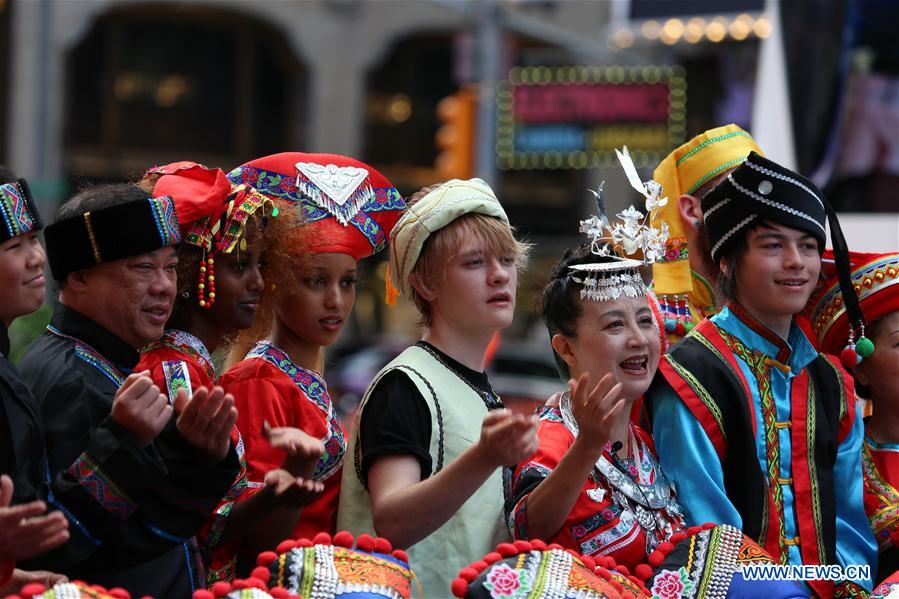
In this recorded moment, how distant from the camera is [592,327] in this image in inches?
145

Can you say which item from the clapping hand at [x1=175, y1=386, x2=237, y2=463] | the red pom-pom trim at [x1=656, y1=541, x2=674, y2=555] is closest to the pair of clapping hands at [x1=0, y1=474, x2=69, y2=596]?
the clapping hand at [x1=175, y1=386, x2=237, y2=463]

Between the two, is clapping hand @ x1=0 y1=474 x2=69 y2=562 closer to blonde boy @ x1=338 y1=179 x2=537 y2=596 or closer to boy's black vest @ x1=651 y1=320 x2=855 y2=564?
blonde boy @ x1=338 y1=179 x2=537 y2=596

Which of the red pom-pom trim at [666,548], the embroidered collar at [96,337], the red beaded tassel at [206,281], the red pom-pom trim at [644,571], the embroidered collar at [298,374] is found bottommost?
the red pom-pom trim at [644,571]

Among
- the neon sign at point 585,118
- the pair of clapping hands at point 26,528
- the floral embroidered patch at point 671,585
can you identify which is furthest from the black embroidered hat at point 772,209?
the neon sign at point 585,118

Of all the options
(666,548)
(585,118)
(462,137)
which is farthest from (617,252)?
(585,118)

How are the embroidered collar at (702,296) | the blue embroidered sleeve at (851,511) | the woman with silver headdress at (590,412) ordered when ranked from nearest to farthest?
the woman with silver headdress at (590,412), the blue embroidered sleeve at (851,511), the embroidered collar at (702,296)

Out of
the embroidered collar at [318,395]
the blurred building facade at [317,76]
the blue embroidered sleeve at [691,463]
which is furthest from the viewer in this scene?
the blurred building facade at [317,76]

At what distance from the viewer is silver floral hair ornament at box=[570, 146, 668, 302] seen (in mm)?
3701

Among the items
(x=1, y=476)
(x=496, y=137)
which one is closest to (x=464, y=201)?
(x=1, y=476)

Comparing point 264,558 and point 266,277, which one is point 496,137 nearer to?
point 266,277

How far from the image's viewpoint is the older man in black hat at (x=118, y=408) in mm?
2967

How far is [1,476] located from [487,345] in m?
1.37

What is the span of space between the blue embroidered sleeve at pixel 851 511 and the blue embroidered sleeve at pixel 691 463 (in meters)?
0.38

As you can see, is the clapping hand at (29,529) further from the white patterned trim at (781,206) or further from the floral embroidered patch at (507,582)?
the white patterned trim at (781,206)
